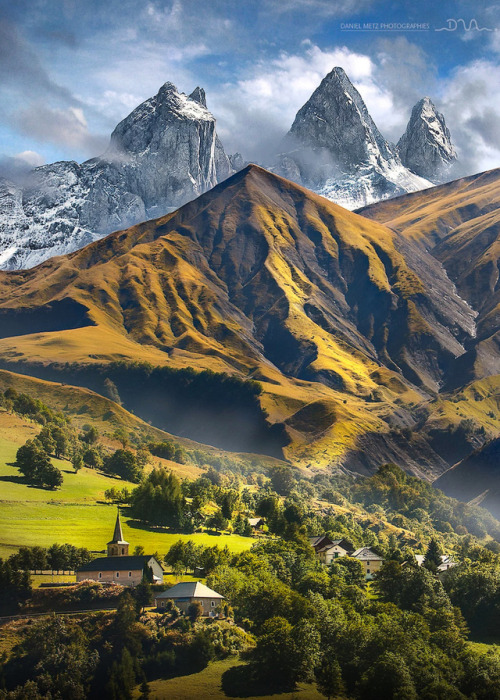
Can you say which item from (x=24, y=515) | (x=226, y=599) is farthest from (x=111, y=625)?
(x=24, y=515)

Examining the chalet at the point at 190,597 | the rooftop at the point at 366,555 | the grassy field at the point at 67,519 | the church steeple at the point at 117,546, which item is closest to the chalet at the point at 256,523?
the grassy field at the point at 67,519

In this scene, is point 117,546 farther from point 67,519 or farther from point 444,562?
point 444,562

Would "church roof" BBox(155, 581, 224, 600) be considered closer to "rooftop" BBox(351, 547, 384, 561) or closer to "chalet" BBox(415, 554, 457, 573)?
"rooftop" BBox(351, 547, 384, 561)

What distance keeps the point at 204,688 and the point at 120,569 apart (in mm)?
24730

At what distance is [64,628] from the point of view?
93.6m

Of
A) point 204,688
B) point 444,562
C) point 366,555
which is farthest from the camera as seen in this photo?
point 444,562

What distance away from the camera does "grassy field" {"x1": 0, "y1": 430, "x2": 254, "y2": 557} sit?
12356 centimetres

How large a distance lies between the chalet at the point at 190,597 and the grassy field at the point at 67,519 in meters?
21.4

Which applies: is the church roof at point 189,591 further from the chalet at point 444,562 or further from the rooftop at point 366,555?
the chalet at point 444,562

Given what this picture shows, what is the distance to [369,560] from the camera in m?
149

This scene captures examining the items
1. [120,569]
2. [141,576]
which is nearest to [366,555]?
[141,576]

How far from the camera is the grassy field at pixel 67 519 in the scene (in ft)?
405

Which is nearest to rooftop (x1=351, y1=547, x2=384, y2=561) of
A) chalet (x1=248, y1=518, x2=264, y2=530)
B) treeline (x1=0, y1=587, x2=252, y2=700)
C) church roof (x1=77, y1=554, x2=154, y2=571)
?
chalet (x1=248, y1=518, x2=264, y2=530)

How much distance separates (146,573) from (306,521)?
7628 cm
